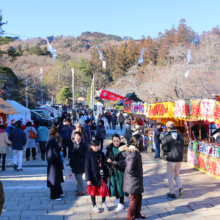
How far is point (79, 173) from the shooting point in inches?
222

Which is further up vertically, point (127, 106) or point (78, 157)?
point (127, 106)

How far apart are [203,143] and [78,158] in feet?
14.5

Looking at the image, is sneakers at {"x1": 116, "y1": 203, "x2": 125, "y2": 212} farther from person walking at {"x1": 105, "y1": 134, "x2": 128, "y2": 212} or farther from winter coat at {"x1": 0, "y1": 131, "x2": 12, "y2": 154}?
winter coat at {"x1": 0, "y1": 131, "x2": 12, "y2": 154}

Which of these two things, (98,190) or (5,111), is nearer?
(98,190)

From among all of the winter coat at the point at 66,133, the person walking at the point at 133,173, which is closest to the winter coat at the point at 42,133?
the winter coat at the point at 66,133

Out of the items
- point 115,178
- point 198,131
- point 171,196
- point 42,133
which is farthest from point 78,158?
point 198,131

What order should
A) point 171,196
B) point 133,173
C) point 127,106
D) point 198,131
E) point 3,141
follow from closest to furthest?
point 133,173, point 171,196, point 3,141, point 198,131, point 127,106

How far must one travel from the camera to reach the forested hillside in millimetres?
25953

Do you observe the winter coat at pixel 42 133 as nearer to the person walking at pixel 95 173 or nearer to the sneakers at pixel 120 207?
the person walking at pixel 95 173

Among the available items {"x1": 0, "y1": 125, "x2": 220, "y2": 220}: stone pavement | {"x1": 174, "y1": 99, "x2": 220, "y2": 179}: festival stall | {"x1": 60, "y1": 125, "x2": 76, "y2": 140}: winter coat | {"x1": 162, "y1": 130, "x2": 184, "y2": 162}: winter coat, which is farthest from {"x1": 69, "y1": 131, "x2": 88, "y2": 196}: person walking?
{"x1": 60, "y1": 125, "x2": 76, "y2": 140}: winter coat

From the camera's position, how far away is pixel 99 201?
5512 mm

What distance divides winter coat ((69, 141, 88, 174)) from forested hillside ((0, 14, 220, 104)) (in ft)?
33.8

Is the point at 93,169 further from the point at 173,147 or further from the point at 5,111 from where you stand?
the point at 5,111

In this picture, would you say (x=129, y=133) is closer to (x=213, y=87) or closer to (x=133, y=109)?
(x=133, y=109)
